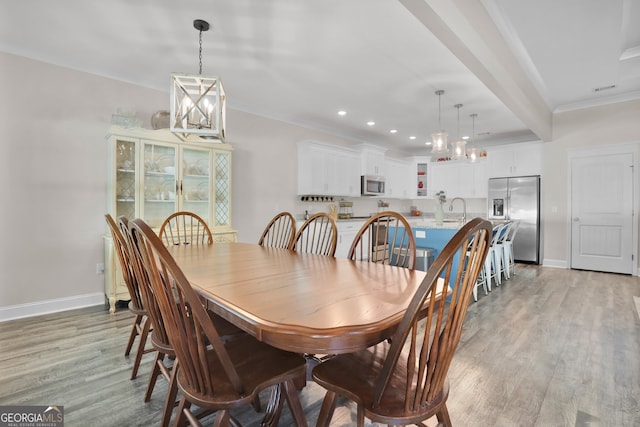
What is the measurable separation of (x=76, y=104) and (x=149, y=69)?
820 mm

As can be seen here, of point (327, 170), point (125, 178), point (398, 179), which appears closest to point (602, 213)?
point (398, 179)

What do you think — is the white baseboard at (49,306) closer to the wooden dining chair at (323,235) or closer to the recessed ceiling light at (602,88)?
the wooden dining chair at (323,235)

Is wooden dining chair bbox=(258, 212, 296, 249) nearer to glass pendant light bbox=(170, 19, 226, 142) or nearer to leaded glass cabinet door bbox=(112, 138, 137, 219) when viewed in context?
glass pendant light bbox=(170, 19, 226, 142)

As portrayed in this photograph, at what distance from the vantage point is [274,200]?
4887 mm

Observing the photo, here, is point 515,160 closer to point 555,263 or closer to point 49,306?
point 555,263

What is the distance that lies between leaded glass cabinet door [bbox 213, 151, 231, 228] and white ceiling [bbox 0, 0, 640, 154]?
2.82 feet

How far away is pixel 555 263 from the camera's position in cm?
541

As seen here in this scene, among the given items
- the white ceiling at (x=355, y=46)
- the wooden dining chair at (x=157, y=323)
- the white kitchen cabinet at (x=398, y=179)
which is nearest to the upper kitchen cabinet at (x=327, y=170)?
the white ceiling at (x=355, y=46)

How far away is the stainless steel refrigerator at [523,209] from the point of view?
5.55 m

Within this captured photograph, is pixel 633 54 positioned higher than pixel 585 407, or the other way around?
pixel 633 54

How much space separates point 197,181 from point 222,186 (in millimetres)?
312

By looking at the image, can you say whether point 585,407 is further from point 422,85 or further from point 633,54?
point 633,54

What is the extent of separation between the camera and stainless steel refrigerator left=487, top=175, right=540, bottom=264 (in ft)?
18.2

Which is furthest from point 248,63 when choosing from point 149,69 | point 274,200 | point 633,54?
point 633,54
